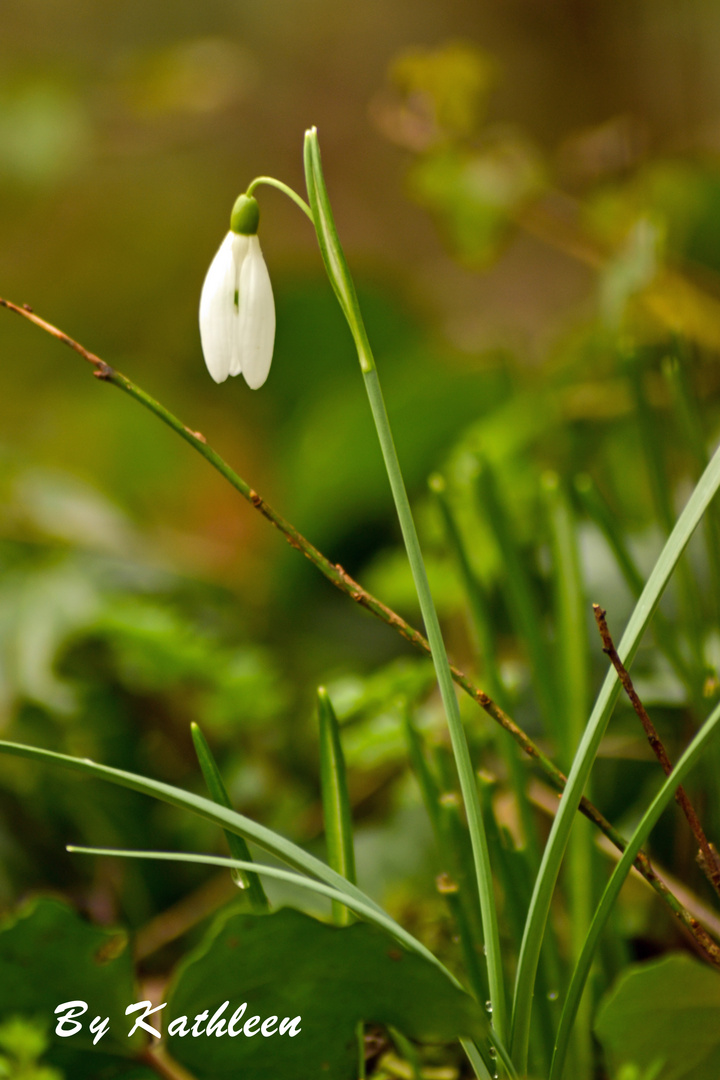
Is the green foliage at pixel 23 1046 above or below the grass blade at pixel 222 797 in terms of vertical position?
below

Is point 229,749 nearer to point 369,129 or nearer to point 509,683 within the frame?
point 509,683

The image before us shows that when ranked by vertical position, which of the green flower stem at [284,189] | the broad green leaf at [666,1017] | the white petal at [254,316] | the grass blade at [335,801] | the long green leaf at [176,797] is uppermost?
the green flower stem at [284,189]

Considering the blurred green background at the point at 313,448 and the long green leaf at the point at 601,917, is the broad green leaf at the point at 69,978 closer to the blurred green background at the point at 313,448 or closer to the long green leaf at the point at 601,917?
the long green leaf at the point at 601,917

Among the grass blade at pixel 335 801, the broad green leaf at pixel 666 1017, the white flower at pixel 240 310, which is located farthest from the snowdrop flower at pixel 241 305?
the broad green leaf at pixel 666 1017

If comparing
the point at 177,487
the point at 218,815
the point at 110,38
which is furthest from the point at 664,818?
the point at 110,38

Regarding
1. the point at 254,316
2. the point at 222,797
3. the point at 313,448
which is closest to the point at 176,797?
the point at 222,797

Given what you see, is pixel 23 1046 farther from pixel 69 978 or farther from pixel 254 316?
pixel 254 316

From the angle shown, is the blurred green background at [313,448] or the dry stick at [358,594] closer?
the dry stick at [358,594]

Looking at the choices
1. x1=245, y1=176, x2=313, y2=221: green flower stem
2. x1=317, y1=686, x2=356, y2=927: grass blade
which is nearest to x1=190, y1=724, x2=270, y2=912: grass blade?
x1=317, y1=686, x2=356, y2=927: grass blade
